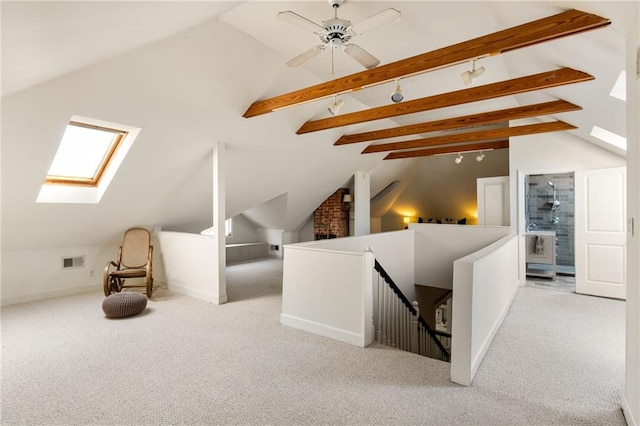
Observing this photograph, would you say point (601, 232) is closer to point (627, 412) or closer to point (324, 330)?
point (627, 412)

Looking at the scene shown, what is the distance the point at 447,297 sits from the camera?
7.33 metres

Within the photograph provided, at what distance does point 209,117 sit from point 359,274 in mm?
2835

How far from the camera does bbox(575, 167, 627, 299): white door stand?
4.88m

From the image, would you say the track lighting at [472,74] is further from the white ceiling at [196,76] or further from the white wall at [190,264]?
the white wall at [190,264]

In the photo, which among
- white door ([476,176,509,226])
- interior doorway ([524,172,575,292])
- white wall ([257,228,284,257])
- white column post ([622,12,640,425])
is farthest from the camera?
white wall ([257,228,284,257])

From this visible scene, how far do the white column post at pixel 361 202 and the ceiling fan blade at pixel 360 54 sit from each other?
5.44 meters

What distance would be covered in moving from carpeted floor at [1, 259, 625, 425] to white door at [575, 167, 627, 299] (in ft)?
3.69

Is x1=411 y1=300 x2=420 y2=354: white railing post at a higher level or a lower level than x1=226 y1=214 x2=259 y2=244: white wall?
lower

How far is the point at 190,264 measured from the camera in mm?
5109

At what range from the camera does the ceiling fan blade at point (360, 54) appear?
8.12 feet

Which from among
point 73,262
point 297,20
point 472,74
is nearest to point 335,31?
point 297,20

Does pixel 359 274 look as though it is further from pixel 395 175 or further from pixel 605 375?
pixel 395 175

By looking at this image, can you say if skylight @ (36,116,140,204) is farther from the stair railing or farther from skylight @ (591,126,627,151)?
skylight @ (591,126,627,151)

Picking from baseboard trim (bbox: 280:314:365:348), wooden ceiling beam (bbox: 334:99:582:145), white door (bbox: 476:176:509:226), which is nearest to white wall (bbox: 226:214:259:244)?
wooden ceiling beam (bbox: 334:99:582:145)
